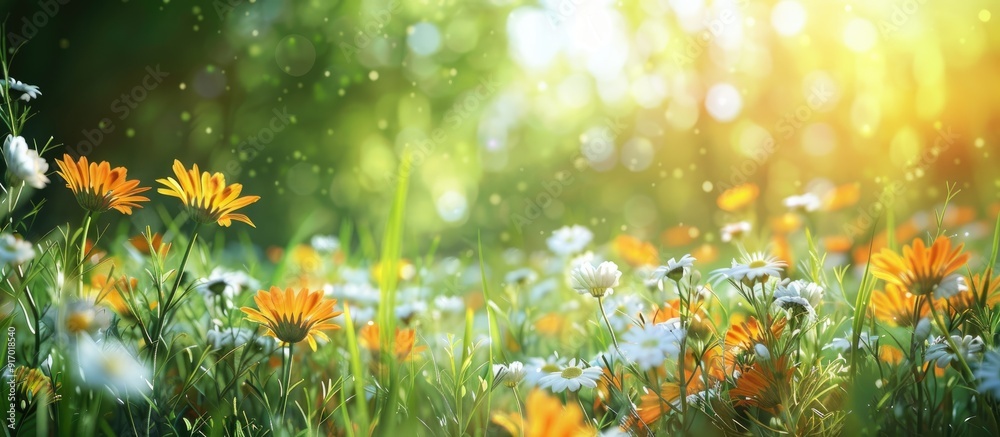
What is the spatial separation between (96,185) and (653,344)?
0.67 metres

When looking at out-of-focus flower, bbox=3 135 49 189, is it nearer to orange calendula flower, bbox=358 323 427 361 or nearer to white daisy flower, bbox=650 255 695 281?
orange calendula flower, bbox=358 323 427 361

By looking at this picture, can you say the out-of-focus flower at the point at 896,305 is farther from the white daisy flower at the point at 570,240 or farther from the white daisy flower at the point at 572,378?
the white daisy flower at the point at 570,240

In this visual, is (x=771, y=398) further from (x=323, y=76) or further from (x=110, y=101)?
(x=323, y=76)

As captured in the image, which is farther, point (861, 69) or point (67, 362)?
point (861, 69)

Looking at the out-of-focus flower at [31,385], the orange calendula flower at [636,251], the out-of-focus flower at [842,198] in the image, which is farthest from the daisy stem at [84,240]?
the out-of-focus flower at [842,198]

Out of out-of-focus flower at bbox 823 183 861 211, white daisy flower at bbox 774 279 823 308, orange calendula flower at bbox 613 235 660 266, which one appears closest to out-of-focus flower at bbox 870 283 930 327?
white daisy flower at bbox 774 279 823 308

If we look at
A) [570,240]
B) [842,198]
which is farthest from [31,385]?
[842,198]

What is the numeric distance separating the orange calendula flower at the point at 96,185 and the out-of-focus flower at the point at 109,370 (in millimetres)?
155

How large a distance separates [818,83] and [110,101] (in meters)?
4.40

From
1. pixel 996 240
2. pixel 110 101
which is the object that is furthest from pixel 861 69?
pixel 110 101

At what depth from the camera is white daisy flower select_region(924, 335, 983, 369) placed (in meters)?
0.75

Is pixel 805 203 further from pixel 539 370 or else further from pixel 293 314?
pixel 293 314

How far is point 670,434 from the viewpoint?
79 centimetres

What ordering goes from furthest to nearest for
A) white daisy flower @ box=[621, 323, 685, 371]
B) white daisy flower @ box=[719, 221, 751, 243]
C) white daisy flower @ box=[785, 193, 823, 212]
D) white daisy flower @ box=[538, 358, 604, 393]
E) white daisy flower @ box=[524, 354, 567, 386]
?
white daisy flower @ box=[785, 193, 823, 212], white daisy flower @ box=[719, 221, 751, 243], white daisy flower @ box=[524, 354, 567, 386], white daisy flower @ box=[538, 358, 604, 393], white daisy flower @ box=[621, 323, 685, 371]
